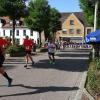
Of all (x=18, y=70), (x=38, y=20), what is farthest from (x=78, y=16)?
(x=18, y=70)

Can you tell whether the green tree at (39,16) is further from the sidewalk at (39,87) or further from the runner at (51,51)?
the sidewalk at (39,87)

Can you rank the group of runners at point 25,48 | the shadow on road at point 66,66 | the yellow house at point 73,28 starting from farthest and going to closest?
the yellow house at point 73,28
the shadow on road at point 66,66
the group of runners at point 25,48

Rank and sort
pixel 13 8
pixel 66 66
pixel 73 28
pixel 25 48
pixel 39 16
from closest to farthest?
1. pixel 25 48
2. pixel 66 66
3. pixel 13 8
4. pixel 39 16
5. pixel 73 28

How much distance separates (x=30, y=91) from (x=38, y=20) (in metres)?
41.6

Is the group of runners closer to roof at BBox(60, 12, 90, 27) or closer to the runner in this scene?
the runner

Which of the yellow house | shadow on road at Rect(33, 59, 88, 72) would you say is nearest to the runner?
shadow on road at Rect(33, 59, 88, 72)

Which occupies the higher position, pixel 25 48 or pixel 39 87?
pixel 25 48

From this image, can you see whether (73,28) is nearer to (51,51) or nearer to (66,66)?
(51,51)

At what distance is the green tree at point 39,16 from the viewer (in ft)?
175

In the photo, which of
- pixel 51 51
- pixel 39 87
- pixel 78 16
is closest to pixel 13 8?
pixel 51 51

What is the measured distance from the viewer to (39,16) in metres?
54.8

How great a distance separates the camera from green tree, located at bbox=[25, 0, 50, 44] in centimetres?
5338

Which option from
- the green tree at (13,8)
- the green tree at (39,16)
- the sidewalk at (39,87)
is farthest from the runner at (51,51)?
the green tree at (39,16)

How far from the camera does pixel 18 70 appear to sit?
64.5 ft
